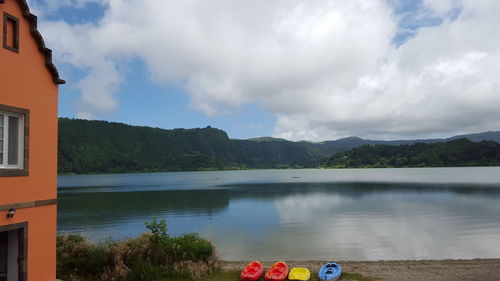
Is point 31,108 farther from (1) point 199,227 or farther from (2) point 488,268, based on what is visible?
(1) point 199,227

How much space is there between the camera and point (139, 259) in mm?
17156

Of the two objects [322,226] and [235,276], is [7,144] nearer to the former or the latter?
[235,276]

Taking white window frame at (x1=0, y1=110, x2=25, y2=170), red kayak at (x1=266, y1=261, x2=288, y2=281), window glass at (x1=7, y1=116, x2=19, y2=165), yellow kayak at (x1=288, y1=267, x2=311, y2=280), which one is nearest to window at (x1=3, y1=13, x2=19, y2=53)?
white window frame at (x1=0, y1=110, x2=25, y2=170)

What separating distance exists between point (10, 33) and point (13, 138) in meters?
3.42

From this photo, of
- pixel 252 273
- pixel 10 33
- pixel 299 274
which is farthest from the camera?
pixel 252 273

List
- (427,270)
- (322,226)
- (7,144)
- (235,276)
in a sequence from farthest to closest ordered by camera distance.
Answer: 1. (322,226)
2. (427,270)
3. (235,276)
4. (7,144)

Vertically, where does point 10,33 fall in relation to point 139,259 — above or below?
above

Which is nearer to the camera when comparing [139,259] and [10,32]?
[10,32]

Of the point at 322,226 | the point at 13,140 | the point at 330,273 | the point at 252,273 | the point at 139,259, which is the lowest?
the point at 322,226

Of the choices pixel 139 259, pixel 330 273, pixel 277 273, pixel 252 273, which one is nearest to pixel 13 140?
pixel 139 259

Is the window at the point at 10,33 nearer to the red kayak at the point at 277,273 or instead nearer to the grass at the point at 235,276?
the grass at the point at 235,276

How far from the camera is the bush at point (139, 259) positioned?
53.3 ft

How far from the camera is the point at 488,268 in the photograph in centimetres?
1973

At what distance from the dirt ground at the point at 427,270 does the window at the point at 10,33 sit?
48.3ft
